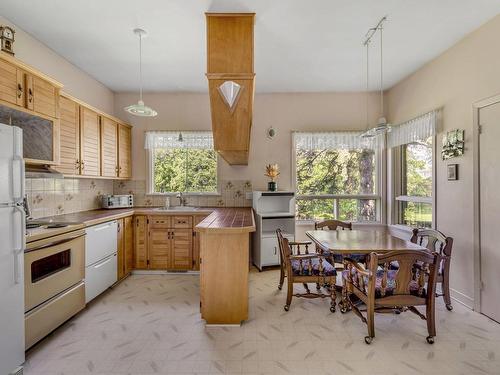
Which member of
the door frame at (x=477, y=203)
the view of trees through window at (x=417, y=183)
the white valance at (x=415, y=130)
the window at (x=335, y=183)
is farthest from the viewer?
the window at (x=335, y=183)

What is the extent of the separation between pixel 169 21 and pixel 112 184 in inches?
113

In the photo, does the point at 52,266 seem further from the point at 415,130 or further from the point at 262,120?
the point at 415,130

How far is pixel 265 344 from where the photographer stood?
211 cm

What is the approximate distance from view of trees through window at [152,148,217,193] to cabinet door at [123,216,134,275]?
3.01 feet

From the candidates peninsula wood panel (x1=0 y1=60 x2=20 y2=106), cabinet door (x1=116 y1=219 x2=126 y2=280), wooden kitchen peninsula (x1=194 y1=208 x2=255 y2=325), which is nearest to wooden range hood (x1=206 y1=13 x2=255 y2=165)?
wooden kitchen peninsula (x1=194 y1=208 x2=255 y2=325)

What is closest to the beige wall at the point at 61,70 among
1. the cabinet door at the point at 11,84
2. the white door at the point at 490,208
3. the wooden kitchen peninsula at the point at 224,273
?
the cabinet door at the point at 11,84

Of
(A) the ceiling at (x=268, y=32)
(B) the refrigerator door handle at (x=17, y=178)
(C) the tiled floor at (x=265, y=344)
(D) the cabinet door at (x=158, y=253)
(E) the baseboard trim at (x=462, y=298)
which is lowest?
(C) the tiled floor at (x=265, y=344)

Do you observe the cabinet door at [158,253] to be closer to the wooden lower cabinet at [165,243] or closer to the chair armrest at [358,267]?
the wooden lower cabinet at [165,243]

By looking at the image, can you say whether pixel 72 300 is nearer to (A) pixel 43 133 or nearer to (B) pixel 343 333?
(A) pixel 43 133

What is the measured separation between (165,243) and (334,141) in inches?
121

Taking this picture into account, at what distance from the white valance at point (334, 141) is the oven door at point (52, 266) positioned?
3323 mm

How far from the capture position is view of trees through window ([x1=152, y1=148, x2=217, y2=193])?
4.44 meters

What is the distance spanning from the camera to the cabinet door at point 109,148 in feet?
11.7

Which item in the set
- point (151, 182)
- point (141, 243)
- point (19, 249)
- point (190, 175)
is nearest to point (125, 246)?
point (141, 243)
